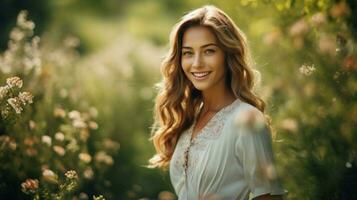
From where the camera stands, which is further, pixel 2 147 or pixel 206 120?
pixel 2 147

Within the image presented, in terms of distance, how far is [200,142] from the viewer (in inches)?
152

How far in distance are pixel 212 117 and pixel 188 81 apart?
503 millimetres

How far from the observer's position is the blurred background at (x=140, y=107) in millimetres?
3363

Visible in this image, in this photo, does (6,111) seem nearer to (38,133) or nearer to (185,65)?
(185,65)

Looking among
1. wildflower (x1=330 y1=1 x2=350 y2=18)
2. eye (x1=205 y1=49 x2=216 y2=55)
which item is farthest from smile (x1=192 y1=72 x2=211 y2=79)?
wildflower (x1=330 y1=1 x2=350 y2=18)

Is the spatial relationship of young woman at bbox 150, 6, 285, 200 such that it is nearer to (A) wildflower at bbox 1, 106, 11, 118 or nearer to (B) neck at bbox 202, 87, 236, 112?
(B) neck at bbox 202, 87, 236, 112

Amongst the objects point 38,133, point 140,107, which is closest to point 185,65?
point 38,133

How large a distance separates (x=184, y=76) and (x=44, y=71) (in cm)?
206

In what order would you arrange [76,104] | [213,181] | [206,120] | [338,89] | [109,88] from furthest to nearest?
[109,88]
[76,104]
[206,120]
[213,181]
[338,89]

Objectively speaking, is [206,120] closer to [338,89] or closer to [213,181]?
[213,181]

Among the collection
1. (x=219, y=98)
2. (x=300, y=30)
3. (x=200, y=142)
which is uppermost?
(x=300, y=30)

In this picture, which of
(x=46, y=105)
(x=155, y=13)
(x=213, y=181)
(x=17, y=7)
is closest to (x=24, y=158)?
(x=46, y=105)

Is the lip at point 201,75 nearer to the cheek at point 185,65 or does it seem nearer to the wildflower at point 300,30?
the cheek at point 185,65

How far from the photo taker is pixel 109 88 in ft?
26.1
